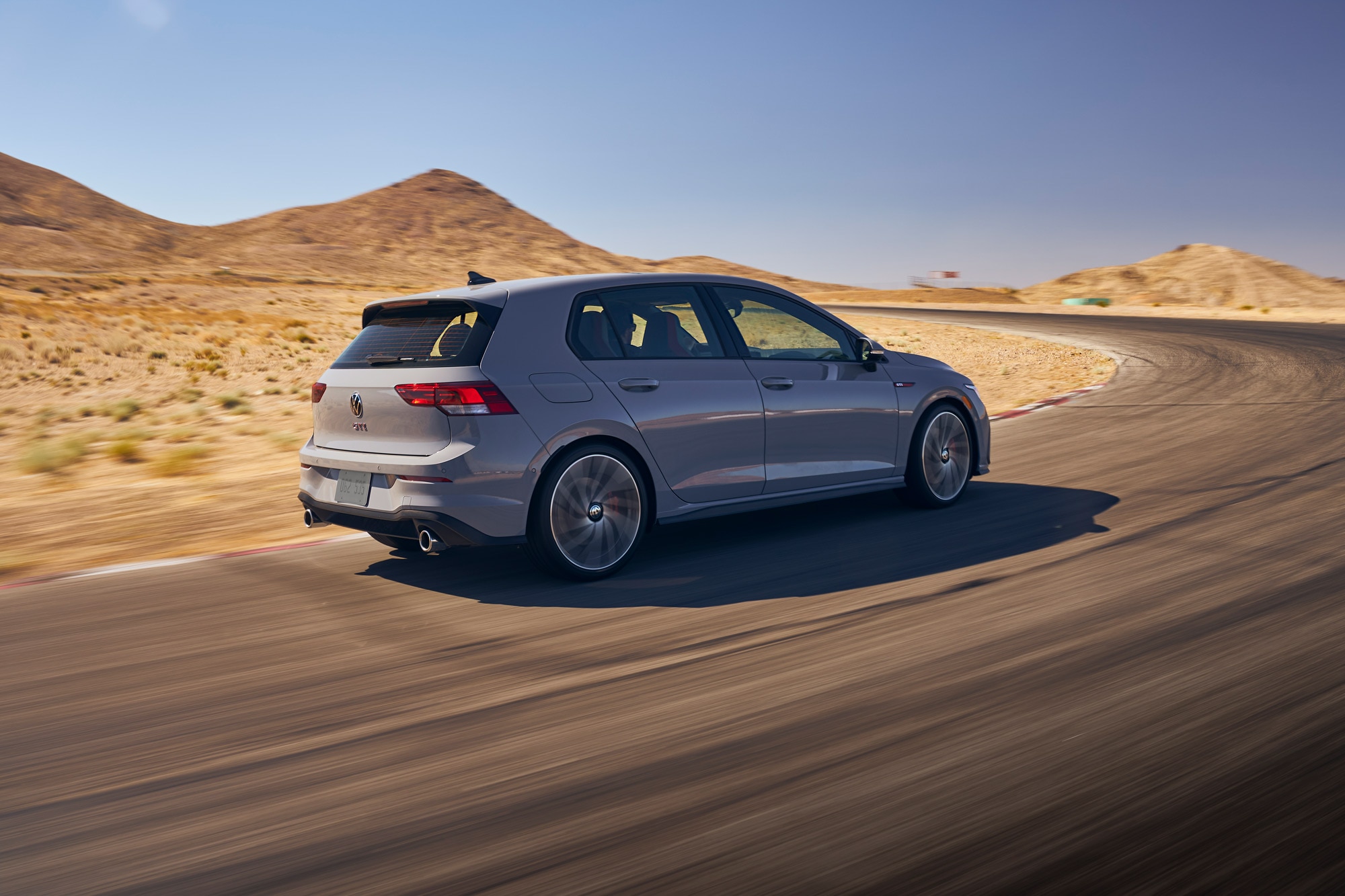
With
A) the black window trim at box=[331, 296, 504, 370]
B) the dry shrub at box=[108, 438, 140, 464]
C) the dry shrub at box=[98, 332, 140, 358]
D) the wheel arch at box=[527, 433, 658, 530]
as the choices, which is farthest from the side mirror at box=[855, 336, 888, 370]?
the dry shrub at box=[98, 332, 140, 358]

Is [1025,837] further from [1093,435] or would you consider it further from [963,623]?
[1093,435]

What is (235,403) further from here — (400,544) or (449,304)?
(449,304)

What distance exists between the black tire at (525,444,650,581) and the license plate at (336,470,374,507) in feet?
2.91

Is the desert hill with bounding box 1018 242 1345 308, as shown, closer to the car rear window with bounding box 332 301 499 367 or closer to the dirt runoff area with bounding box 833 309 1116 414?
the dirt runoff area with bounding box 833 309 1116 414

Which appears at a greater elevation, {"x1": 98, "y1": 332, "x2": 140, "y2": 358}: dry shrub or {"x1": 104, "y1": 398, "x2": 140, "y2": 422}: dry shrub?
{"x1": 98, "y1": 332, "x2": 140, "y2": 358}: dry shrub

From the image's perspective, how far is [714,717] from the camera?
387cm

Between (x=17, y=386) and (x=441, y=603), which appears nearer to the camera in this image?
(x=441, y=603)

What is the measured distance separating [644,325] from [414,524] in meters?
1.76

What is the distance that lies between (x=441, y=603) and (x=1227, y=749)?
11.8 ft

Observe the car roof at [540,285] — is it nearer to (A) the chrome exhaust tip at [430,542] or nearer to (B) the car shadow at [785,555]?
(A) the chrome exhaust tip at [430,542]

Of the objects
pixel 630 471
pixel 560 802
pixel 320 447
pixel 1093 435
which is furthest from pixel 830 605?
pixel 1093 435

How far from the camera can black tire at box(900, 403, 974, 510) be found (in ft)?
24.5

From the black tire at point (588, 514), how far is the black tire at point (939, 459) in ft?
7.43

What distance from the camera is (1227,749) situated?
345 centimetres
